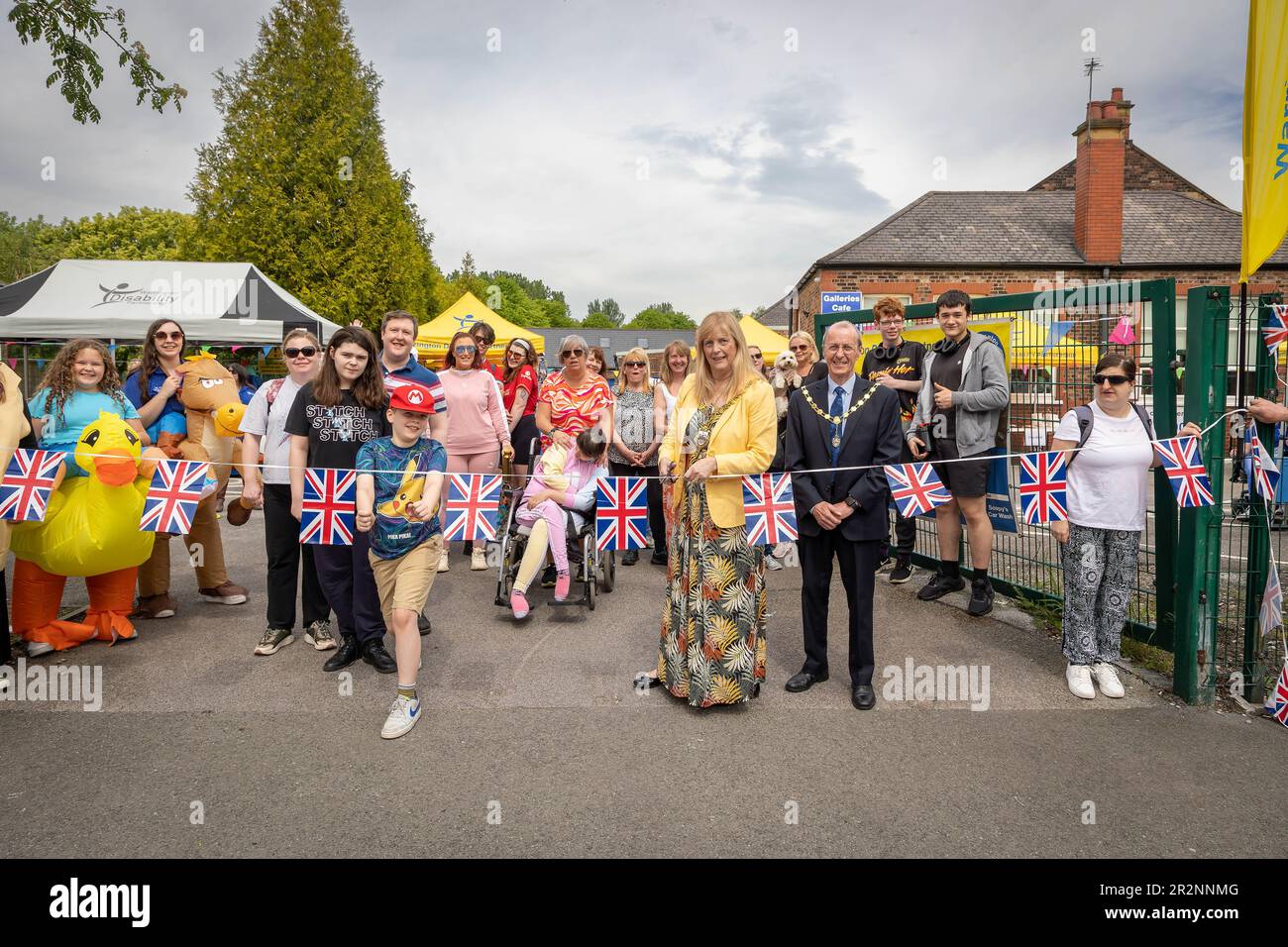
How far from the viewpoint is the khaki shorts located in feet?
13.2

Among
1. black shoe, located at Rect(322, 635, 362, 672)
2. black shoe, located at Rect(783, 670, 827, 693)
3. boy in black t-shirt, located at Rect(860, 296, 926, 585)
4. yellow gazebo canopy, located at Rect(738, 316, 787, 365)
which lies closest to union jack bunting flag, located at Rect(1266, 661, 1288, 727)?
black shoe, located at Rect(783, 670, 827, 693)

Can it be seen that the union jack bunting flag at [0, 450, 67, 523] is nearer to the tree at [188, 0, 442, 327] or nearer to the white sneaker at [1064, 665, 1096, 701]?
the white sneaker at [1064, 665, 1096, 701]

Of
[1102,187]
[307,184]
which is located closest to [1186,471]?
[307,184]

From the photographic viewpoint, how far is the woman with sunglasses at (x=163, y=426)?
571 cm

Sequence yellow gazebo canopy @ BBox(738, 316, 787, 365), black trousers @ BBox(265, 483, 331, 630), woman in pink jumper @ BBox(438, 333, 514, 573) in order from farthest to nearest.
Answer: yellow gazebo canopy @ BBox(738, 316, 787, 365) → woman in pink jumper @ BBox(438, 333, 514, 573) → black trousers @ BBox(265, 483, 331, 630)

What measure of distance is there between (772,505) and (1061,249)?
26949 mm

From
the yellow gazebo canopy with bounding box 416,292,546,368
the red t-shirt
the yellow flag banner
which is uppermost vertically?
the yellow gazebo canopy with bounding box 416,292,546,368

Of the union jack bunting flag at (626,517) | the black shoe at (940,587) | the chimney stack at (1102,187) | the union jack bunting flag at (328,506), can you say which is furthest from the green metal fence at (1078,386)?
the chimney stack at (1102,187)

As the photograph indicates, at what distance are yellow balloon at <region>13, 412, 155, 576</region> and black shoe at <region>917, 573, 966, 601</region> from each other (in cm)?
600

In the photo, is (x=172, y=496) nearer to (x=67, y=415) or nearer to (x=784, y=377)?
(x=67, y=415)

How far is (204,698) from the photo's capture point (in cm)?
446
